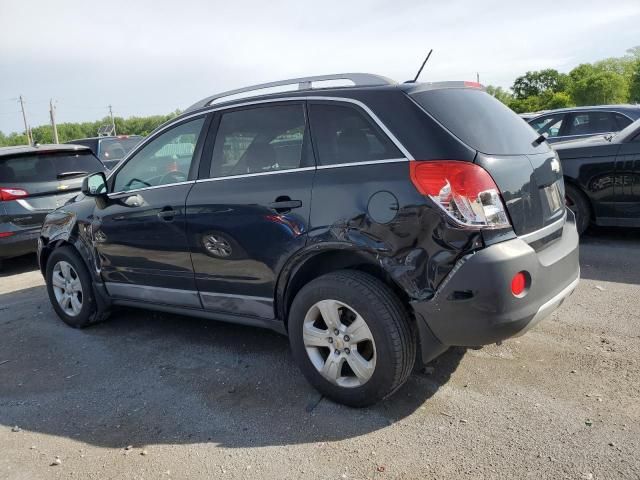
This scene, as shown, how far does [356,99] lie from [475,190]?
0.90m

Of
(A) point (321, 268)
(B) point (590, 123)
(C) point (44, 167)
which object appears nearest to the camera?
(A) point (321, 268)

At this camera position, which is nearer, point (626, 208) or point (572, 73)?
point (626, 208)

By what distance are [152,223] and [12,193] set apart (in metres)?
4.16

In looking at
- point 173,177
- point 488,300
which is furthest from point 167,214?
point 488,300

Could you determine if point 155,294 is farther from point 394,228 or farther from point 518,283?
point 518,283

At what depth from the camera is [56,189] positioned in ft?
24.9

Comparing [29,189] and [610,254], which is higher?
[29,189]

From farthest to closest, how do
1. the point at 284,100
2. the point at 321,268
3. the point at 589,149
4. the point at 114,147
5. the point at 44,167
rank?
1. the point at 114,147
2. the point at 44,167
3. the point at 589,149
4. the point at 284,100
5. the point at 321,268

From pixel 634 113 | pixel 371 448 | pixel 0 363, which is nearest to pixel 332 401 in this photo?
pixel 371 448

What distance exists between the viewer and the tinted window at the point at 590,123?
8.81 metres

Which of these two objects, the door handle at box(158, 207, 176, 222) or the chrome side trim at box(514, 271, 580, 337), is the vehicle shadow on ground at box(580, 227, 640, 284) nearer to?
the chrome side trim at box(514, 271, 580, 337)

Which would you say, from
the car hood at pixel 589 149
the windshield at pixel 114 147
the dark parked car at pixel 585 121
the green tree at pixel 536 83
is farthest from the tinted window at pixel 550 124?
the green tree at pixel 536 83

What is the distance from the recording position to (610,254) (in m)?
6.02

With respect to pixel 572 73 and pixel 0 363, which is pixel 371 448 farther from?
pixel 572 73
